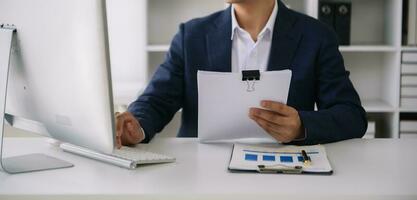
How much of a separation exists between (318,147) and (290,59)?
1.38 feet

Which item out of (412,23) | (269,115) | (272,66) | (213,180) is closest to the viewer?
(213,180)

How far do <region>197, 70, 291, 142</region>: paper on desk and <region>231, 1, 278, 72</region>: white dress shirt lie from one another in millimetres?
397

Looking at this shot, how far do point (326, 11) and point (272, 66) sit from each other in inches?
46.9

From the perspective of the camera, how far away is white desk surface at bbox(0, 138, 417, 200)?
1071 mm

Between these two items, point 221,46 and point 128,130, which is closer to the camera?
point 128,130

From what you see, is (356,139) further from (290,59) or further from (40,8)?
(40,8)

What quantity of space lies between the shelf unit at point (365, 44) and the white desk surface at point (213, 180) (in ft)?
5.16

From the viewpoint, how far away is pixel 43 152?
1.45m

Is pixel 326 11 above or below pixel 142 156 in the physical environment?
above

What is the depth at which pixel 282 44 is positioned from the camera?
1.79 m

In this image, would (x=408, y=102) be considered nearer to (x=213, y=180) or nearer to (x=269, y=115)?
(x=269, y=115)

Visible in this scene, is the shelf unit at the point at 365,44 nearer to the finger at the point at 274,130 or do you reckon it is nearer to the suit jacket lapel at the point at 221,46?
the suit jacket lapel at the point at 221,46

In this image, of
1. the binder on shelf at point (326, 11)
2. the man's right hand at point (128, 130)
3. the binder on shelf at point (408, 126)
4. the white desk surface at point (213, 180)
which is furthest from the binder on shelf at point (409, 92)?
the man's right hand at point (128, 130)

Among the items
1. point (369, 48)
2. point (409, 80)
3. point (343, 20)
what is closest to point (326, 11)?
point (343, 20)
